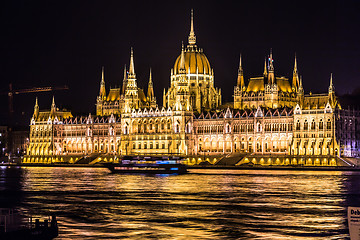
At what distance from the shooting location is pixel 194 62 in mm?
193625

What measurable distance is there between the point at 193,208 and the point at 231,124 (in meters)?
110

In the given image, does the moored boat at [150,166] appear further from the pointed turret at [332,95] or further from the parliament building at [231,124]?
the pointed turret at [332,95]

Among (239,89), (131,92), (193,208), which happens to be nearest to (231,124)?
(239,89)

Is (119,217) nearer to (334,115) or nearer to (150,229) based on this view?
(150,229)

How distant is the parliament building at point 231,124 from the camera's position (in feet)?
507

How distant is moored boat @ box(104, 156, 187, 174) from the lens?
132375mm

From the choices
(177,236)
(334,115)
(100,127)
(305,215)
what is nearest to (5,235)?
(177,236)

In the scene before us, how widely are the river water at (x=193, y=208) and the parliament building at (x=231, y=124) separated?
61330 mm

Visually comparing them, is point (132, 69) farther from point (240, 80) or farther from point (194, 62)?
point (240, 80)

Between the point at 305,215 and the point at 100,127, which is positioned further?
the point at 100,127

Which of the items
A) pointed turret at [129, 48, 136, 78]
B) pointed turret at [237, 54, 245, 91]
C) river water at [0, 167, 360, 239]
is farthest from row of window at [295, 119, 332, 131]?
river water at [0, 167, 360, 239]

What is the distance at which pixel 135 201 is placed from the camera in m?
69.1

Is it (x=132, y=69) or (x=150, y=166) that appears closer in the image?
(x=150, y=166)

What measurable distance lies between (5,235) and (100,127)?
528 ft
